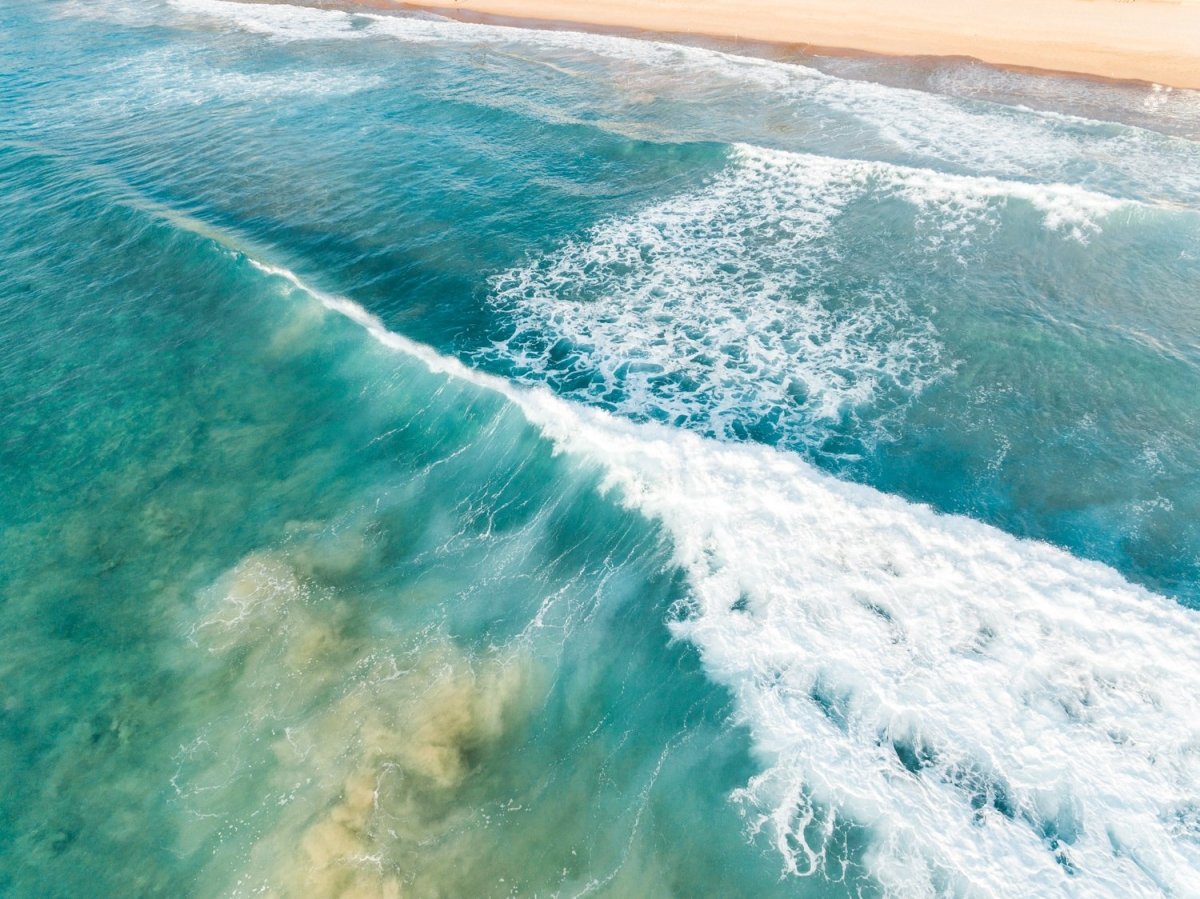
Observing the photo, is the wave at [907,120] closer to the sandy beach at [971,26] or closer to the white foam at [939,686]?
the sandy beach at [971,26]

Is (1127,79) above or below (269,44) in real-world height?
above

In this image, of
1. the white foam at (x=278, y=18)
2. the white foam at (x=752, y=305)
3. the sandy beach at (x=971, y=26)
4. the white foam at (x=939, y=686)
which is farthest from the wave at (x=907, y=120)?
the white foam at (x=939, y=686)

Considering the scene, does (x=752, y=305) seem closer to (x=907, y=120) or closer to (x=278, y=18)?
(x=907, y=120)

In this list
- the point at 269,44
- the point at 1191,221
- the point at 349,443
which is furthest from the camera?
the point at 269,44

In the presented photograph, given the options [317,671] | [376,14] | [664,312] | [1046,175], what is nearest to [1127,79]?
[1046,175]

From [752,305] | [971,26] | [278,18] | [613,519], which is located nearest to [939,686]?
[613,519]

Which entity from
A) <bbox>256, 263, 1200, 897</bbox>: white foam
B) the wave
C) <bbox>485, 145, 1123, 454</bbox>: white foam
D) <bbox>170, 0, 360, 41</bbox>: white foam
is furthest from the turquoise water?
<bbox>170, 0, 360, 41</bbox>: white foam

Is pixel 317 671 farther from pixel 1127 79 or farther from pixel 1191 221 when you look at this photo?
pixel 1127 79

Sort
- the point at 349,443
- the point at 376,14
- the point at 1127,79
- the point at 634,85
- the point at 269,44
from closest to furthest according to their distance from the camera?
A: the point at 349,443 < the point at 1127,79 < the point at 634,85 < the point at 269,44 < the point at 376,14
